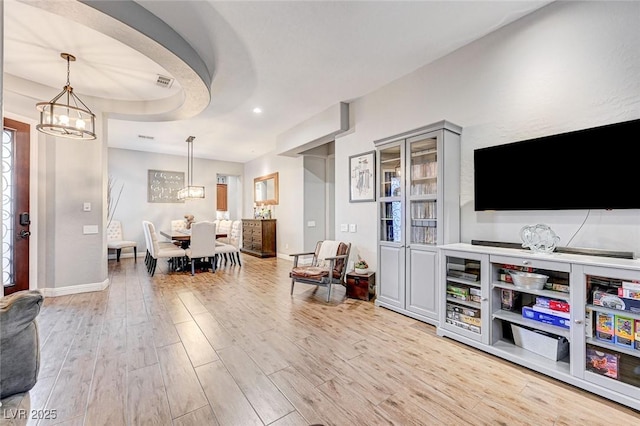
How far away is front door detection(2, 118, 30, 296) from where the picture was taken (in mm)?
3652

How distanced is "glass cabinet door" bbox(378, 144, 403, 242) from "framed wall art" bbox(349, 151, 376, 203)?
1.08 feet

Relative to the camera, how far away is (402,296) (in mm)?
3352

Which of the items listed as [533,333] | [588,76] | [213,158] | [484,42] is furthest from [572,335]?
[213,158]

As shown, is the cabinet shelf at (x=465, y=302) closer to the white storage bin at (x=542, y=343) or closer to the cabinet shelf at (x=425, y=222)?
the white storage bin at (x=542, y=343)

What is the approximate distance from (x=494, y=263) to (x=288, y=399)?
6.72ft

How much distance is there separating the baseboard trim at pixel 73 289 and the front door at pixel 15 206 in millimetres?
269

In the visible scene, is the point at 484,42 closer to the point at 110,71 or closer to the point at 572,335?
the point at 572,335

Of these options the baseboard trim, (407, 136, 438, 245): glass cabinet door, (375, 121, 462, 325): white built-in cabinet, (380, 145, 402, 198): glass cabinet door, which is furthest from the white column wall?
the baseboard trim

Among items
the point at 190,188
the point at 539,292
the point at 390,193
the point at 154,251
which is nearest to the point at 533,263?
the point at 539,292

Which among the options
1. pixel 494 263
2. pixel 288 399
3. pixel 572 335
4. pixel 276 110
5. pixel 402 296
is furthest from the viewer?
pixel 276 110

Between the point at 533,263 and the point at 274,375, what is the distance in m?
2.21

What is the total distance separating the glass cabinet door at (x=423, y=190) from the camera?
3.09 metres

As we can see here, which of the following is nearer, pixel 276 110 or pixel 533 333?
pixel 533 333

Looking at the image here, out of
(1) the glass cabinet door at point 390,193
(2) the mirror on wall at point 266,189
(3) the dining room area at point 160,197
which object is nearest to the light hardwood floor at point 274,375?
(1) the glass cabinet door at point 390,193
